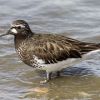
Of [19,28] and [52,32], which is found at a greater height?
[19,28]

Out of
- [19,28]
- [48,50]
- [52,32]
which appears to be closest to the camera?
[48,50]

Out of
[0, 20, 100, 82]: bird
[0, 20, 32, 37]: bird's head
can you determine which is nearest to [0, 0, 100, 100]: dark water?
[0, 20, 100, 82]: bird

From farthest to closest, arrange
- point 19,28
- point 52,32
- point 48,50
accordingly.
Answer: point 52,32
point 19,28
point 48,50

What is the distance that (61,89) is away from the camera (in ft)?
29.4

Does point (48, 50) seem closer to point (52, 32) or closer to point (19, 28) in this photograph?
point (19, 28)

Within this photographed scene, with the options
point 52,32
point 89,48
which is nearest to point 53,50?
point 89,48

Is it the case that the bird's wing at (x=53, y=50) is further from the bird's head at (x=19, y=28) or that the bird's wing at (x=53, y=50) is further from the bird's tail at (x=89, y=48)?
the bird's head at (x=19, y=28)

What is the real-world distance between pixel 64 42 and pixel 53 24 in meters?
3.26

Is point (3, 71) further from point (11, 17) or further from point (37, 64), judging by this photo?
point (11, 17)

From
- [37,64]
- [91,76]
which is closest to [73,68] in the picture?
[91,76]

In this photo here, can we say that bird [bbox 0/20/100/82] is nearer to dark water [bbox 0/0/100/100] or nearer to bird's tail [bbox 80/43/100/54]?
bird's tail [bbox 80/43/100/54]

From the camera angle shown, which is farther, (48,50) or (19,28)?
(19,28)

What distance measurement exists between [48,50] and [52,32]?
9.41 ft

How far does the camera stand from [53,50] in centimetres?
908
